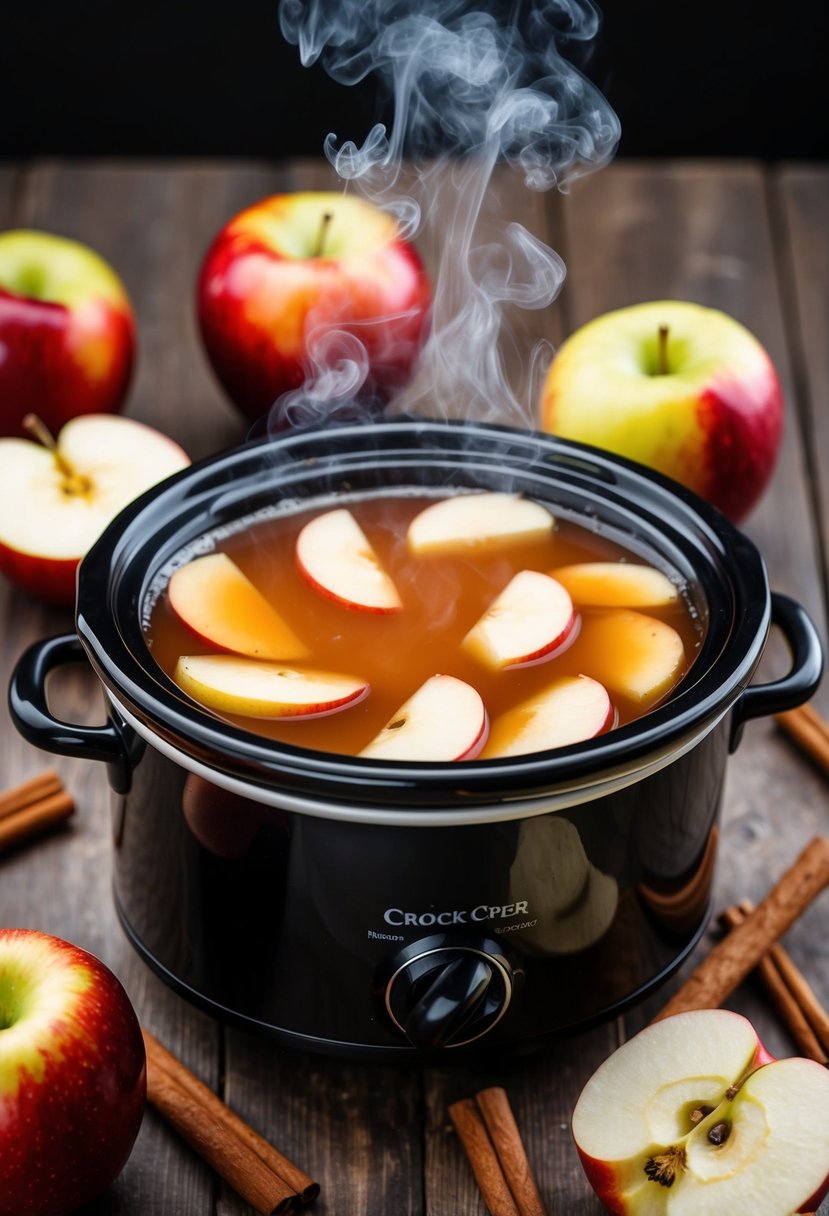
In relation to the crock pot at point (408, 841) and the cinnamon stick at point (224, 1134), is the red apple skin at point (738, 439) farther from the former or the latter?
the cinnamon stick at point (224, 1134)

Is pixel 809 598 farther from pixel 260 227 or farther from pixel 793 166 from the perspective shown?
pixel 793 166

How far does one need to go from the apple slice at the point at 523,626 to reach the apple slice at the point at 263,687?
4.6 inches

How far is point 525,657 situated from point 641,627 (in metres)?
0.11

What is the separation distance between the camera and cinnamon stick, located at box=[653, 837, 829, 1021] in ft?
4.40

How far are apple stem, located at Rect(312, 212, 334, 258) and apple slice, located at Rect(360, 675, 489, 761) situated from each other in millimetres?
945

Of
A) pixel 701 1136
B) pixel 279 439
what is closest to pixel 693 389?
pixel 279 439

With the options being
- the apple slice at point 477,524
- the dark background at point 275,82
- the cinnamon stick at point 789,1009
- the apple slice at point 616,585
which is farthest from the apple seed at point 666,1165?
the dark background at point 275,82

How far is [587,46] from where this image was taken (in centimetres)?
295

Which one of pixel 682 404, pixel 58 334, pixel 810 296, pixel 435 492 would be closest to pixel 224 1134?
pixel 435 492

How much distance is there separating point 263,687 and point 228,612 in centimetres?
13

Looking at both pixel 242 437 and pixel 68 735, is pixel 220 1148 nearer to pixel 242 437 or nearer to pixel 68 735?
pixel 68 735

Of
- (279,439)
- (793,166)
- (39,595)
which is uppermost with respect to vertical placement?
(279,439)

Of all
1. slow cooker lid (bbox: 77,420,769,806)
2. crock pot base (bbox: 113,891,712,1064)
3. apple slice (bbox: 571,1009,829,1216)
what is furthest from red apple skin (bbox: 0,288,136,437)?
apple slice (bbox: 571,1009,829,1216)

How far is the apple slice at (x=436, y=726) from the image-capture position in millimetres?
1140
